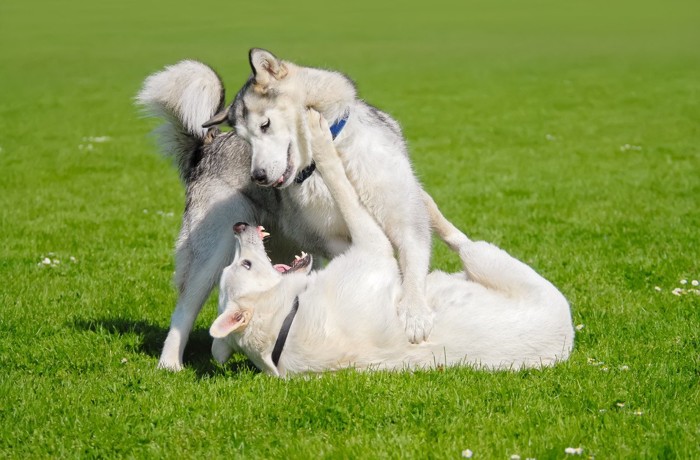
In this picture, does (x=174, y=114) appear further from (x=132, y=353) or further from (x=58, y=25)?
(x=58, y=25)

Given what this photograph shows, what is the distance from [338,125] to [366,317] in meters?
1.37

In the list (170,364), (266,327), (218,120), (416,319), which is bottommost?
(170,364)

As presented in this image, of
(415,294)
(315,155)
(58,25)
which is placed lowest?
(58,25)

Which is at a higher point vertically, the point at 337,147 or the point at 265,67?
the point at 265,67

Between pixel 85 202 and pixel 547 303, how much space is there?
25.1 feet

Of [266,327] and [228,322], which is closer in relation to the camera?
[228,322]

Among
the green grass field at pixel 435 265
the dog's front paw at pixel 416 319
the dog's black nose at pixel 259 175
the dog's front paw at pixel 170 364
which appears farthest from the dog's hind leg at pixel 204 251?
the dog's front paw at pixel 416 319

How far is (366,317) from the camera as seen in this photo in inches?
199

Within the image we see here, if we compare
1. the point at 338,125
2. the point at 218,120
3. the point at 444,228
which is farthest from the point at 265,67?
the point at 444,228

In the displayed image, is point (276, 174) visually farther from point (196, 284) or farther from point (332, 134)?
point (196, 284)

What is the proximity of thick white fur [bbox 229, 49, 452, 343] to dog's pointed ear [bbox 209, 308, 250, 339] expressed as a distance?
874 millimetres

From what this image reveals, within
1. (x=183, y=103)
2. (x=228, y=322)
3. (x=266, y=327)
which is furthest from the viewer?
(x=183, y=103)

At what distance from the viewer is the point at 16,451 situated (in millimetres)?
4301

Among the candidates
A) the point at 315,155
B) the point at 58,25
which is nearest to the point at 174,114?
the point at 315,155
